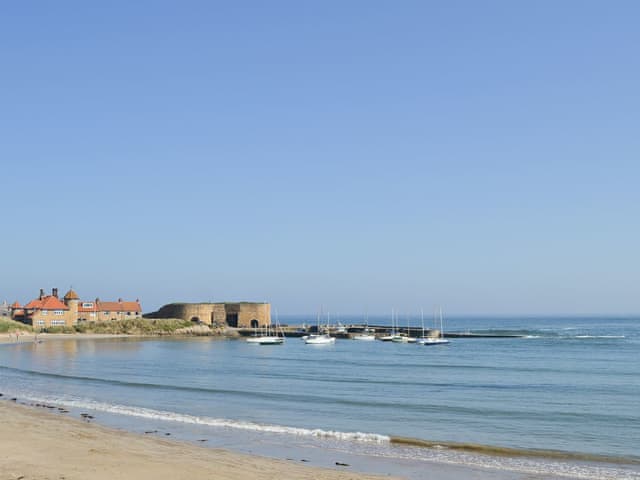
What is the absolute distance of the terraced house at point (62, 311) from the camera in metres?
94.9

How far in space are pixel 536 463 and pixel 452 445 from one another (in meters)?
2.82

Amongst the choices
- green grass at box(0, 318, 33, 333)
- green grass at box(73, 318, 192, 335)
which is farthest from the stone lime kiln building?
green grass at box(0, 318, 33, 333)

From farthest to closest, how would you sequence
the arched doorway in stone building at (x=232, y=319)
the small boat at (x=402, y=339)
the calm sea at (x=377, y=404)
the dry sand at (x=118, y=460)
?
the arched doorway in stone building at (x=232, y=319), the small boat at (x=402, y=339), the calm sea at (x=377, y=404), the dry sand at (x=118, y=460)

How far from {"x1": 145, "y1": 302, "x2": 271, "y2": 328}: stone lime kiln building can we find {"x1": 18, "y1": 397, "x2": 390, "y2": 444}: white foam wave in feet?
258

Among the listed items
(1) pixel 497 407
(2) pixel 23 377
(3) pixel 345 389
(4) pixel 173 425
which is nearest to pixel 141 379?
(2) pixel 23 377

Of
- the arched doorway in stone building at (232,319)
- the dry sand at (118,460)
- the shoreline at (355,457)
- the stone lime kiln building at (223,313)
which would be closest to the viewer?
the dry sand at (118,460)

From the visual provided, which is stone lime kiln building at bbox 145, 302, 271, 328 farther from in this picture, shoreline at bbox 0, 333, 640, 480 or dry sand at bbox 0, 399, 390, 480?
dry sand at bbox 0, 399, 390, 480

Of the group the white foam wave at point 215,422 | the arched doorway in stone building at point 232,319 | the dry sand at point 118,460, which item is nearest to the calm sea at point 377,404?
the white foam wave at point 215,422

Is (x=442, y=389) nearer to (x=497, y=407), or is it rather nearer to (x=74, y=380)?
(x=497, y=407)

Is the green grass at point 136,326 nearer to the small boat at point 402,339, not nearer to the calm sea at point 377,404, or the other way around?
the small boat at point 402,339

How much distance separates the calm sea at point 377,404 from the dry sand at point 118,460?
1.61m

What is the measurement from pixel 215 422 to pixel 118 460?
7831mm

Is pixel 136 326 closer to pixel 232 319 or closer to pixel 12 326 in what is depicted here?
pixel 232 319

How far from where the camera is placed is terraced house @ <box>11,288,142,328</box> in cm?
9488
